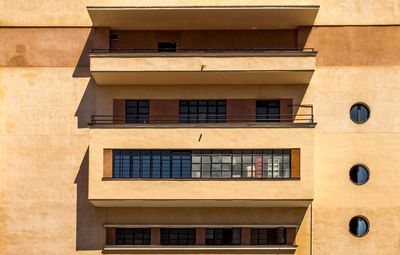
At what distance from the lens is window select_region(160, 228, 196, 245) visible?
28609 millimetres

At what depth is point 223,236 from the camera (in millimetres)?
28531

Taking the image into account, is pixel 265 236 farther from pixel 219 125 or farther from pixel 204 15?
pixel 204 15

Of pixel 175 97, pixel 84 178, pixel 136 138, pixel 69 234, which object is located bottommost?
pixel 69 234

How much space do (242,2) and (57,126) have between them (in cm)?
1158

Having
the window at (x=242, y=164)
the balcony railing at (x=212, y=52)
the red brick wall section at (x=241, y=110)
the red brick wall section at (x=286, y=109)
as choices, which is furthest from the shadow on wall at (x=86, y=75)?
the red brick wall section at (x=286, y=109)

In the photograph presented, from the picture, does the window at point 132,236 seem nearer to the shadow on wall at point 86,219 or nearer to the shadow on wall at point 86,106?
the shadow on wall at point 86,219

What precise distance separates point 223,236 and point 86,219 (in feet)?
23.8

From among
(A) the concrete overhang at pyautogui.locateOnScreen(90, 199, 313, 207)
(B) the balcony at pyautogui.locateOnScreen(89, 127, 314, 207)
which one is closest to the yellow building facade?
(A) the concrete overhang at pyautogui.locateOnScreen(90, 199, 313, 207)

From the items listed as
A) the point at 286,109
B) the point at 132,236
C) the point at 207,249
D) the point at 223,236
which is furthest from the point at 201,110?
the point at 132,236

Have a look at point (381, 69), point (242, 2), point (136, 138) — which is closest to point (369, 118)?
point (381, 69)

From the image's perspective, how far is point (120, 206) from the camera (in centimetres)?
2820

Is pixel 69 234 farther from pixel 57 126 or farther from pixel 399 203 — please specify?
pixel 399 203

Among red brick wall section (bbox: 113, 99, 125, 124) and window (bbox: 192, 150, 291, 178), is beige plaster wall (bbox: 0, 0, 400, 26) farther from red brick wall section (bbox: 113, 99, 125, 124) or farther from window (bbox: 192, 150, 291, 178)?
window (bbox: 192, 150, 291, 178)

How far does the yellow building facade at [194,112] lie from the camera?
27.1 m
